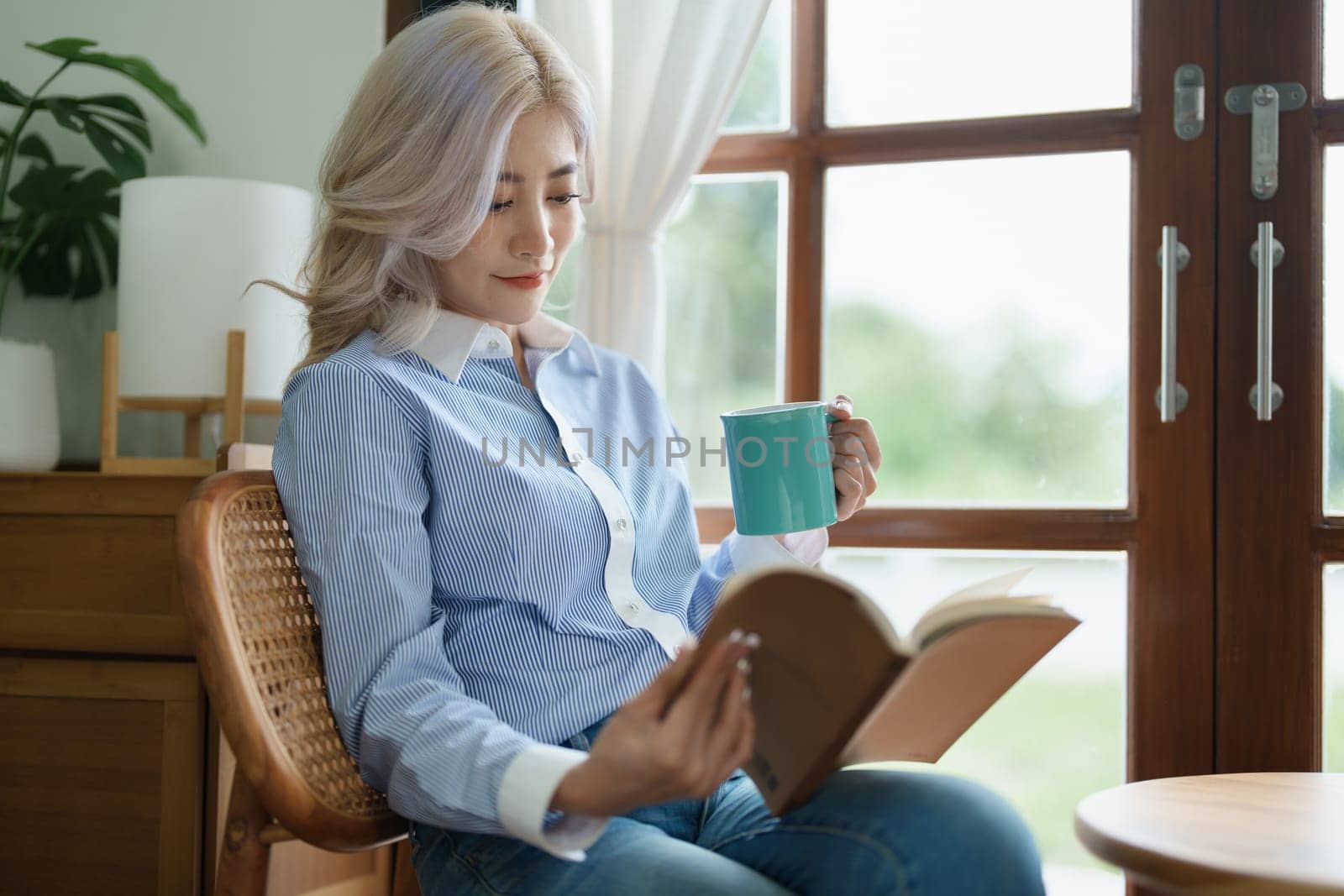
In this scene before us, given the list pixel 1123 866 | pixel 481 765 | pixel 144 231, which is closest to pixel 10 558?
pixel 144 231

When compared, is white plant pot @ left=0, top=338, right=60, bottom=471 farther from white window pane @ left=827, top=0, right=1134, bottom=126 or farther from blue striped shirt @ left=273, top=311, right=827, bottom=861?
white window pane @ left=827, top=0, right=1134, bottom=126

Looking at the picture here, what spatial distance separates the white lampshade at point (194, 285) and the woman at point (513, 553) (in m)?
0.55

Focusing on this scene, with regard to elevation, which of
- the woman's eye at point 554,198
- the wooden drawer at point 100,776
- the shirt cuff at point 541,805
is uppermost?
the woman's eye at point 554,198

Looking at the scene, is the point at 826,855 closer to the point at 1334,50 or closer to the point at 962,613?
the point at 962,613

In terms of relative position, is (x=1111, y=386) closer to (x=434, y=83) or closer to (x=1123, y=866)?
(x=1123, y=866)

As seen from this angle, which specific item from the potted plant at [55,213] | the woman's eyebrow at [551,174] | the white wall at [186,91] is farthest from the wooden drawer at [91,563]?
the woman's eyebrow at [551,174]

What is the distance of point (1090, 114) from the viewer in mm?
1745

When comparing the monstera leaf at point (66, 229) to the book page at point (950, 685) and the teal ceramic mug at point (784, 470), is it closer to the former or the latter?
the teal ceramic mug at point (784, 470)

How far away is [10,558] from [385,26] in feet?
3.46

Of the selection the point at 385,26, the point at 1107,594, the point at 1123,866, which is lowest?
the point at 1123,866

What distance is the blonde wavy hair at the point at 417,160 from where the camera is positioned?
3.80 ft

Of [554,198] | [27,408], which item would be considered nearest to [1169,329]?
[554,198]

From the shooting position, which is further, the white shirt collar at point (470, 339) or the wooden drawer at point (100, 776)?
the wooden drawer at point (100, 776)

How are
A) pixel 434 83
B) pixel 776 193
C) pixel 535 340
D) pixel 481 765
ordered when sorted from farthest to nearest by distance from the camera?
pixel 776 193 < pixel 535 340 < pixel 434 83 < pixel 481 765
